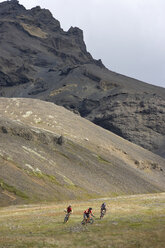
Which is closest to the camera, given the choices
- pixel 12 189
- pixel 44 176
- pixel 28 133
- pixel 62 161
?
pixel 12 189


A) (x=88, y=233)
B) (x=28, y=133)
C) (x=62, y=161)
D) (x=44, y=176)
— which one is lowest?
(x=44, y=176)

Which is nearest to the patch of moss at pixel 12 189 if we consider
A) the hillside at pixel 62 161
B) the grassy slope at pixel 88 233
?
the hillside at pixel 62 161

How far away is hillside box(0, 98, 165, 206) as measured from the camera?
8931cm

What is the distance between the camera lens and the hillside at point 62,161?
3516 inches

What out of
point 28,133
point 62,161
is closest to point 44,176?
point 62,161

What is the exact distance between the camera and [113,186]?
111062mm

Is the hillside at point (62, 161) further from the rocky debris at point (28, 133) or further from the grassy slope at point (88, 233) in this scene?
the grassy slope at point (88, 233)

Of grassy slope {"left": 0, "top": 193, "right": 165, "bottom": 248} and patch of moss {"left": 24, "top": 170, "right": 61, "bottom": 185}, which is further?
patch of moss {"left": 24, "top": 170, "right": 61, "bottom": 185}

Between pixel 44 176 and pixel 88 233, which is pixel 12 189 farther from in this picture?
pixel 88 233

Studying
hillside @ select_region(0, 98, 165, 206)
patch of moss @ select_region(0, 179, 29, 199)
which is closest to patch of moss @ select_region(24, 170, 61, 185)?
hillside @ select_region(0, 98, 165, 206)

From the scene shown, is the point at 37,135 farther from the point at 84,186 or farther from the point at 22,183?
the point at 22,183

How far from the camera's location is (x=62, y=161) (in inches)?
4530

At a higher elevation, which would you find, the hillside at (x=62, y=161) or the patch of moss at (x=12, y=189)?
the hillside at (x=62, y=161)

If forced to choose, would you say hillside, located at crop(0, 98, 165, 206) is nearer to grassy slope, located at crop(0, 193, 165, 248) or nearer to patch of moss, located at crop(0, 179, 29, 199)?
patch of moss, located at crop(0, 179, 29, 199)
